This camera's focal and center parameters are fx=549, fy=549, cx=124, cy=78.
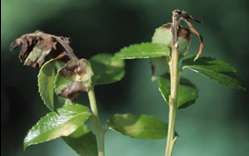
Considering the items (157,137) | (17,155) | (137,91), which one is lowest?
(17,155)

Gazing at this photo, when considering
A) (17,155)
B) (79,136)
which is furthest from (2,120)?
(79,136)

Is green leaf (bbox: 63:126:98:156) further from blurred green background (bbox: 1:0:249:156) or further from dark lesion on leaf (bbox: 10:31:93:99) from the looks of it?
blurred green background (bbox: 1:0:249:156)

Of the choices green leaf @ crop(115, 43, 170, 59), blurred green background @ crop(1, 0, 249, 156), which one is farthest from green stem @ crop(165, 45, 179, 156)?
blurred green background @ crop(1, 0, 249, 156)

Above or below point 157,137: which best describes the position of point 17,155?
below

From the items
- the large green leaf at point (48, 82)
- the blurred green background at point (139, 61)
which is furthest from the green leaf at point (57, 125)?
the blurred green background at point (139, 61)

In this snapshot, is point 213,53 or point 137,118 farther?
point 213,53

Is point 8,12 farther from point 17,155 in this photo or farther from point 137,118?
point 137,118

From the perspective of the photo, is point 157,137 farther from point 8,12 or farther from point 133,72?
point 8,12
